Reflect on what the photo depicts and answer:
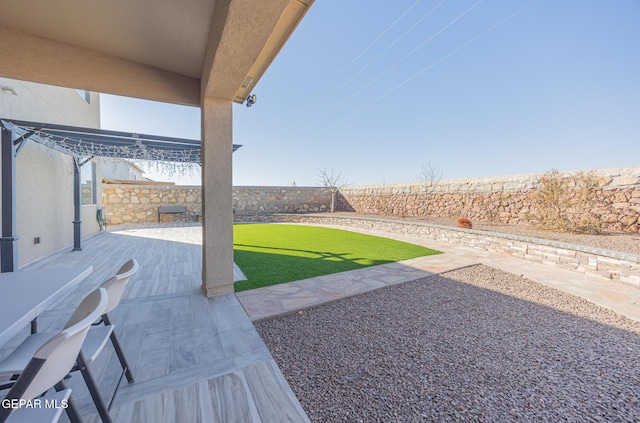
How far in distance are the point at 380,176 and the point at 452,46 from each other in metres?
10.9

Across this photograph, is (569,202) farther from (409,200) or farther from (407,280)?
(407,280)

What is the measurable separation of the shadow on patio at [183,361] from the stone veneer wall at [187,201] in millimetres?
8196

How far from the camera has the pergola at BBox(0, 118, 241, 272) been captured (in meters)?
3.56

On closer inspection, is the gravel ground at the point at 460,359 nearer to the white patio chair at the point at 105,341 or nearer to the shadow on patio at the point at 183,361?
the shadow on patio at the point at 183,361

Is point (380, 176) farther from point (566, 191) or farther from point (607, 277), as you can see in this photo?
point (607, 277)

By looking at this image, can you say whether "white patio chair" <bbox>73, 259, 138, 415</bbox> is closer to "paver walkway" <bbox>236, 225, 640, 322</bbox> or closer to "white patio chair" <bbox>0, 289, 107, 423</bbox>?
"white patio chair" <bbox>0, 289, 107, 423</bbox>

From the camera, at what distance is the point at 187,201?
11289mm

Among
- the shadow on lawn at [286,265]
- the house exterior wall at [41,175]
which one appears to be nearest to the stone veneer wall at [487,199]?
the shadow on lawn at [286,265]

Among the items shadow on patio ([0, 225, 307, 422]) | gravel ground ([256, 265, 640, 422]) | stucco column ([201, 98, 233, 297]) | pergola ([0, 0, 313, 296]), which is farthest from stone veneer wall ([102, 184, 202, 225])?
gravel ground ([256, 265, 640, 422])

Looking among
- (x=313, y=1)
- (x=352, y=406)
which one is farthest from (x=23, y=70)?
(x=352, y=406)

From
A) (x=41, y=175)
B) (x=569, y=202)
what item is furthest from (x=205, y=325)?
(x=569, y=202)

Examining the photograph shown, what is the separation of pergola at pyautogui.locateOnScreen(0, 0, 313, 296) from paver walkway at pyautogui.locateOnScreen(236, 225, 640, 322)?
0.77 m

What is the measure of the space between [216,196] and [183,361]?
1.82 m

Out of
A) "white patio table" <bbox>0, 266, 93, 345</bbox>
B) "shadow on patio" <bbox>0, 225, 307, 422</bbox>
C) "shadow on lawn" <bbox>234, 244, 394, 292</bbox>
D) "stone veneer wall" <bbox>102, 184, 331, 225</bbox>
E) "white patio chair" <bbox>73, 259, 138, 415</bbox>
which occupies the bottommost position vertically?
"shadow on patio" <bbox>0, 225, 307, 422</bbox>
